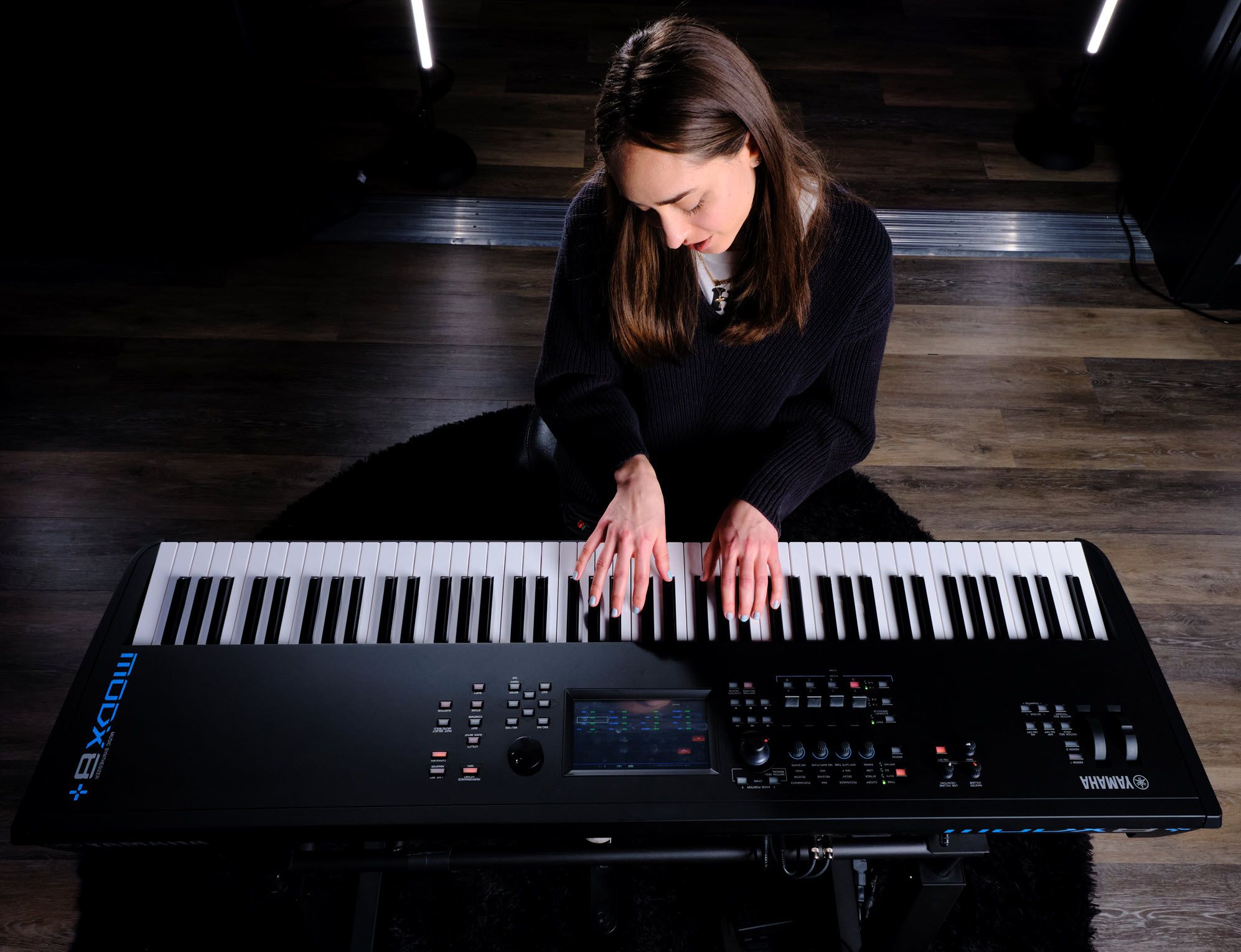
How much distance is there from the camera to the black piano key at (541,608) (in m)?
1.26

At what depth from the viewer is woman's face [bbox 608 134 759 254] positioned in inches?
43.6

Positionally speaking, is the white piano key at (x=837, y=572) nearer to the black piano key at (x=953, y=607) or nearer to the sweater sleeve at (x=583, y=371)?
the black piano key at (x=953, y=607)

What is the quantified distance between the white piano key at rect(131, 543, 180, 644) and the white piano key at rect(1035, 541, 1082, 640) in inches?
50.0

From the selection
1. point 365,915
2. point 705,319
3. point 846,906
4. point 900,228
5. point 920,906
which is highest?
point 705,319

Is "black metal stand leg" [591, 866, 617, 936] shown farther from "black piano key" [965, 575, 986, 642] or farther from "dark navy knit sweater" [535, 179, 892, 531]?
"black piano key" [965, 575, 986, 642]

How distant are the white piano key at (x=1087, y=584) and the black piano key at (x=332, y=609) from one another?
1063 mm

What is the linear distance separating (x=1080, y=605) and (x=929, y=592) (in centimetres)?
21

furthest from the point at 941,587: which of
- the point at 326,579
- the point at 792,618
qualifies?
the point at 326,579

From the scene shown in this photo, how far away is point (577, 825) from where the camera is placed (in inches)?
44.0

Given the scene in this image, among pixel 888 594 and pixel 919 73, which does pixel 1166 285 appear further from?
pixel 888 594

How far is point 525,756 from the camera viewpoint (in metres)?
1.14

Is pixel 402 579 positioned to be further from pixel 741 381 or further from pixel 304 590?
pixel 741 381

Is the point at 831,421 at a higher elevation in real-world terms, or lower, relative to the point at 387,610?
higher

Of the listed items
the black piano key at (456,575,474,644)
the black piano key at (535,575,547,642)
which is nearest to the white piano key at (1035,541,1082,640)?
the black piano key at (535,575,547,642)
